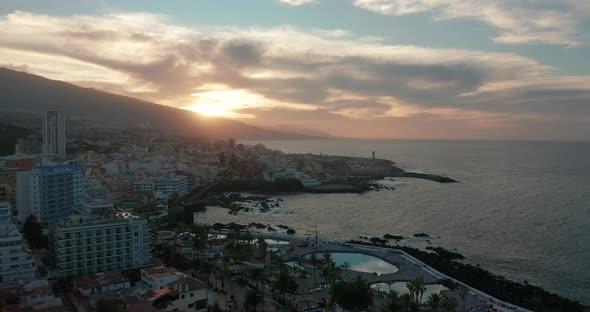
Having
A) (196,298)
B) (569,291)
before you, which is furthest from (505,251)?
(196,298)

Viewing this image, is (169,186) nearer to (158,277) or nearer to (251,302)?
(158,277)

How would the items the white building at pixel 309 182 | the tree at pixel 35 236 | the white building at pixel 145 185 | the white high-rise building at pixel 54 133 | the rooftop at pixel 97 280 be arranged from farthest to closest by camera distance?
1. the white high-rise building at pixel 54 133
2. the white building at pixel 309 182
3. the white building at pixel 145 185
4. the tree at pixel 35 236
5. the rooftop at pixel 97 280

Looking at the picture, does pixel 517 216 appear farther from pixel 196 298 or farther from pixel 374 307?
pixel 196 298

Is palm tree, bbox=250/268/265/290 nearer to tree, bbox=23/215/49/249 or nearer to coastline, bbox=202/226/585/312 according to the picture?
coastline, bbox=202/226/585/312

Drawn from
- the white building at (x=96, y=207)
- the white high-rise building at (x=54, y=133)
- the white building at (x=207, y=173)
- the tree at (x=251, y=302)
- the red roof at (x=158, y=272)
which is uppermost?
the white high-rise building at (x=54, y=133)

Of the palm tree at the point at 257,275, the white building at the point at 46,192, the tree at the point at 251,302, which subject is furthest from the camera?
the white building at the point at 46,192

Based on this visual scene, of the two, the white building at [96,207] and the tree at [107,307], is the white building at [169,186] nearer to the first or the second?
the white building at [96,207]

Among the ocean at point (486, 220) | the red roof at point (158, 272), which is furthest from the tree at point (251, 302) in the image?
the ocean at point (486, 220)

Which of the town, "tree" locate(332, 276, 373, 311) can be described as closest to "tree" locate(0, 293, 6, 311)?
the town
